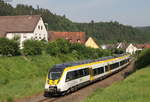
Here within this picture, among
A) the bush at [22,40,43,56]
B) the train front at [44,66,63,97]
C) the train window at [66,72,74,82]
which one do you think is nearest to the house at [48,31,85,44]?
the bush at [22,40,43,56]

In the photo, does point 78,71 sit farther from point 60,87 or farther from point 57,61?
point 57,61

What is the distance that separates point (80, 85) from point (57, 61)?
1989 centimetres

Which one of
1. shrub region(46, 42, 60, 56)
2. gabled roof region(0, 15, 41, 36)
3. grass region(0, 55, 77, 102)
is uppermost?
gabled roof region(0, 15, 41, 36)

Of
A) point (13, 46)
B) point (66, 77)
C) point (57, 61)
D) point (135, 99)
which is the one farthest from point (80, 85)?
point (57, 61)

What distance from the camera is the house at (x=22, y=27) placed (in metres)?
50.8

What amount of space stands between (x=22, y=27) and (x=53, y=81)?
107ft

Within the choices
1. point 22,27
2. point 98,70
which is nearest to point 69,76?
point 98,70

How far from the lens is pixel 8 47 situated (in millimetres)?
34812

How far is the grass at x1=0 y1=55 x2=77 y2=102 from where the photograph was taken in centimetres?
2209

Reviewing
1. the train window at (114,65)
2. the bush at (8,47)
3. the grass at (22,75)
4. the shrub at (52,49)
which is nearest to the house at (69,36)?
the shrub at (52,49)

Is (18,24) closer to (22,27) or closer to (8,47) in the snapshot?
(22,27)

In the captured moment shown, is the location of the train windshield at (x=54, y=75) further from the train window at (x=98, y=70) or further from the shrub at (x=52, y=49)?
the shrub at (x=52, y=49)

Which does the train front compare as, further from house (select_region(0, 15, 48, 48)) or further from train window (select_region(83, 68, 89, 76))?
house (select_region(0, 15, 48, 48))

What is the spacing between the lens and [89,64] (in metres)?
27.2
